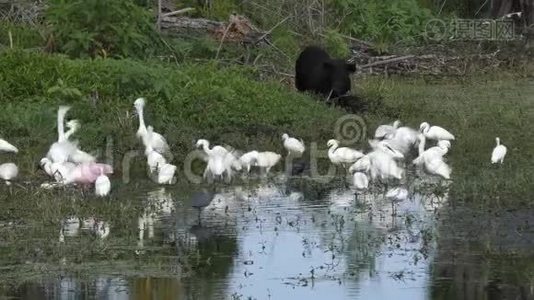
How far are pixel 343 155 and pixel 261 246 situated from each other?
2.86m

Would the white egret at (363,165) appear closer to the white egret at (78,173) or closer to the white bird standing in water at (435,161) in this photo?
the white bird standing in water at (435,161)

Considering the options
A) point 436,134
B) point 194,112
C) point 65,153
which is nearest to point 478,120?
point 436,134

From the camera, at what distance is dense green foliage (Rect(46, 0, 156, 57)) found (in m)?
14.1

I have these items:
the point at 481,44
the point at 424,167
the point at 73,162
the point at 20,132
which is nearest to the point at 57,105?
the point at 20,132

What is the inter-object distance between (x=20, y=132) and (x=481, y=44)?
8.53 metres

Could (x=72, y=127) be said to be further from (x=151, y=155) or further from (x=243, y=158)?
(x=243, y=158)

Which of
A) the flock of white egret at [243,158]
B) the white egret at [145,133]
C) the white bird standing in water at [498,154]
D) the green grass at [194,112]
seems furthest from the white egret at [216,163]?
the white bird standing in water at [498,154]

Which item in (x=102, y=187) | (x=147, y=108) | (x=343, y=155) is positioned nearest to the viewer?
(x=102, y=187)

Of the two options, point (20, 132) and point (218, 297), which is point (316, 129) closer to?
point (20, 132)

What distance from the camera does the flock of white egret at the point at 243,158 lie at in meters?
10.7

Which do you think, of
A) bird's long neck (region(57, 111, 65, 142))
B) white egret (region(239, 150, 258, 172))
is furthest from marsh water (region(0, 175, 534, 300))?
bird's long neck (region(57, 111, 65, 142))

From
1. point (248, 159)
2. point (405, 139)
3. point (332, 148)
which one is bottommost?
point (248, 159)

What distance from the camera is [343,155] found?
1153 cm

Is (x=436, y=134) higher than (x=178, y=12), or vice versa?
(x=178, y=12)
